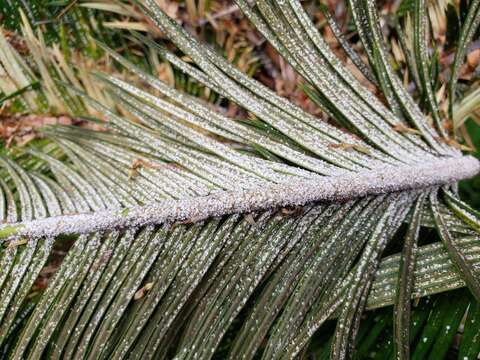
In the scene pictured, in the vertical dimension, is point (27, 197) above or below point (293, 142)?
below

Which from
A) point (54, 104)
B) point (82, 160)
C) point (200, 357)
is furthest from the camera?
point (54, 104)

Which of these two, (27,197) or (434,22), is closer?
(27,197)

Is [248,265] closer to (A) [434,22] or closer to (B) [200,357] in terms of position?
(B) [200,357]

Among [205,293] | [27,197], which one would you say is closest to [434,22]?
[205,293]

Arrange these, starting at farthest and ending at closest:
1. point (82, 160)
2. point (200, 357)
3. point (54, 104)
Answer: point (54, 104) < point (82, 160) < point (200, 357)

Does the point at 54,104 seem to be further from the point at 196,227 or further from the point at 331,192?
the point at 331,192

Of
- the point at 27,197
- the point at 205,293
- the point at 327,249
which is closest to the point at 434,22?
the point at 327,249

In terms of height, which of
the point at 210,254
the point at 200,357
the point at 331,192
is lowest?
the point at 200,357
